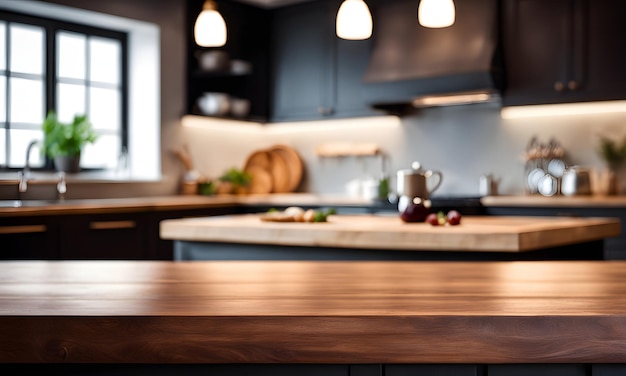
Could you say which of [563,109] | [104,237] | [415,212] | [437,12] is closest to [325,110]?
[563,109]

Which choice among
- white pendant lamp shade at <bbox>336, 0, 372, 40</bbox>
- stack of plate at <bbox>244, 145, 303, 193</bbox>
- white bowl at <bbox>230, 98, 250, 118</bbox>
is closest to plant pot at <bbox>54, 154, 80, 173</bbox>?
white bowl at <bbox>230, 98, 250, 118</bbox>

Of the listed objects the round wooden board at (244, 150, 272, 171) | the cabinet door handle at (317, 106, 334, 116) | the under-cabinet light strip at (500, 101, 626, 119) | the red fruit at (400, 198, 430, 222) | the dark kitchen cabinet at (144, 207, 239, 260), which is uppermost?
the cabinet door handle at (317, 106, 334, 116)

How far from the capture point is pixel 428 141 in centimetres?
609

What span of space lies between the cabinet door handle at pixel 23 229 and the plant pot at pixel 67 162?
929mm

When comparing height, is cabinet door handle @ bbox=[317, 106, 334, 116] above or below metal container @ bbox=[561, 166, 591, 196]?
above

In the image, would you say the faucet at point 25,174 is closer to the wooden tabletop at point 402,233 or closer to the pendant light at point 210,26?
the wooden tabletop at point 402,233

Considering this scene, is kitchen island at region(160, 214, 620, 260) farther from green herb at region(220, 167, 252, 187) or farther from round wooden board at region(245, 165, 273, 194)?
round wooden board at region(245, 165, 273, 194)

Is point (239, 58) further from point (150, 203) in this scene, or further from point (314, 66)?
point (150, 203)

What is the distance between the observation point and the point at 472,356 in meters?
1.17

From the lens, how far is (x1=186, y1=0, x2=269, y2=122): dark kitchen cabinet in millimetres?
6039

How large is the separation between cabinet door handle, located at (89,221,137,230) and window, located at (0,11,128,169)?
0.93 m

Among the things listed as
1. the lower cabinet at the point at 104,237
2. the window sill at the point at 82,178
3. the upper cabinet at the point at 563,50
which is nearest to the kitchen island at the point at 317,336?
the lower cabinet at the point at 104,237

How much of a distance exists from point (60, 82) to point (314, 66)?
204 cm

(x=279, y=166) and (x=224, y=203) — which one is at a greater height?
→ (x=279, y=166)
